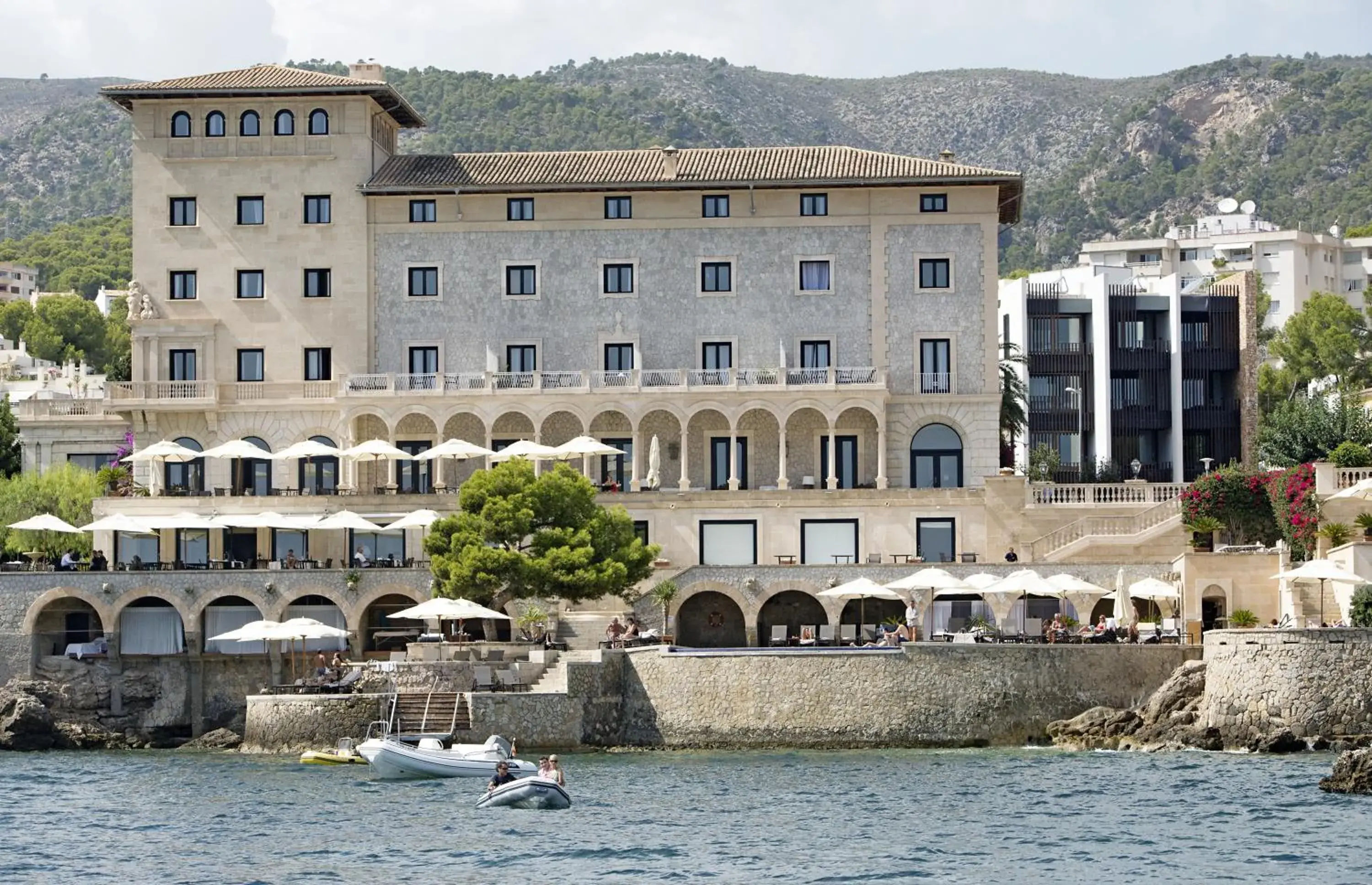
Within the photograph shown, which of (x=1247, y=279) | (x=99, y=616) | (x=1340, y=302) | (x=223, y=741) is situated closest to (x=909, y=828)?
(x=223, y=741)

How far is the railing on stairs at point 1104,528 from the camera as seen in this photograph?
259ft

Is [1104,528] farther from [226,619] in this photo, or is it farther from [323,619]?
[226,619]

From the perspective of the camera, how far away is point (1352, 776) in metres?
55.5

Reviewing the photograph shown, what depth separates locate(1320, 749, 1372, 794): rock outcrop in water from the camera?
55.2 m

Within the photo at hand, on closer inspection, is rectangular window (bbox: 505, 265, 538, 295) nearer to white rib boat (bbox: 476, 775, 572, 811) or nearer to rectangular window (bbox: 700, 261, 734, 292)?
rectangular window (bbox: 700, 261, 734, 292)

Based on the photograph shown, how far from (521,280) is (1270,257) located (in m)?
85.1

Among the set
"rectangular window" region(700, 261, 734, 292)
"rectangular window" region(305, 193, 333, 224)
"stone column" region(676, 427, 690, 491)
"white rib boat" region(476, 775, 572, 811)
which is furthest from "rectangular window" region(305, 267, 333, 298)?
"white rib boat" region(476, 775, 572, 811)

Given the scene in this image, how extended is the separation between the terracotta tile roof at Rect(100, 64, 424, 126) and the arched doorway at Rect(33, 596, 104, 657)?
726 inches

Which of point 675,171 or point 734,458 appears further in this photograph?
point 675,171

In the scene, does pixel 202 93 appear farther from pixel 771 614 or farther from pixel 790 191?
pixel 771 614

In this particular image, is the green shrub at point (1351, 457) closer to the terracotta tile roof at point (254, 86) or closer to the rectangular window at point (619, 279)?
the rectangular window at point (619, 279)

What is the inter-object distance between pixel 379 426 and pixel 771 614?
16.0m

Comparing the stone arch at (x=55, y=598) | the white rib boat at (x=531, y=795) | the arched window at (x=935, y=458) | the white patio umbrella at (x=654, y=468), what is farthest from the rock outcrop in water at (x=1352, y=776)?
the stone arch at (x=55, y=598)

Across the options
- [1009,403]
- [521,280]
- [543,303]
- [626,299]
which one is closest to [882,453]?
[626,299]
